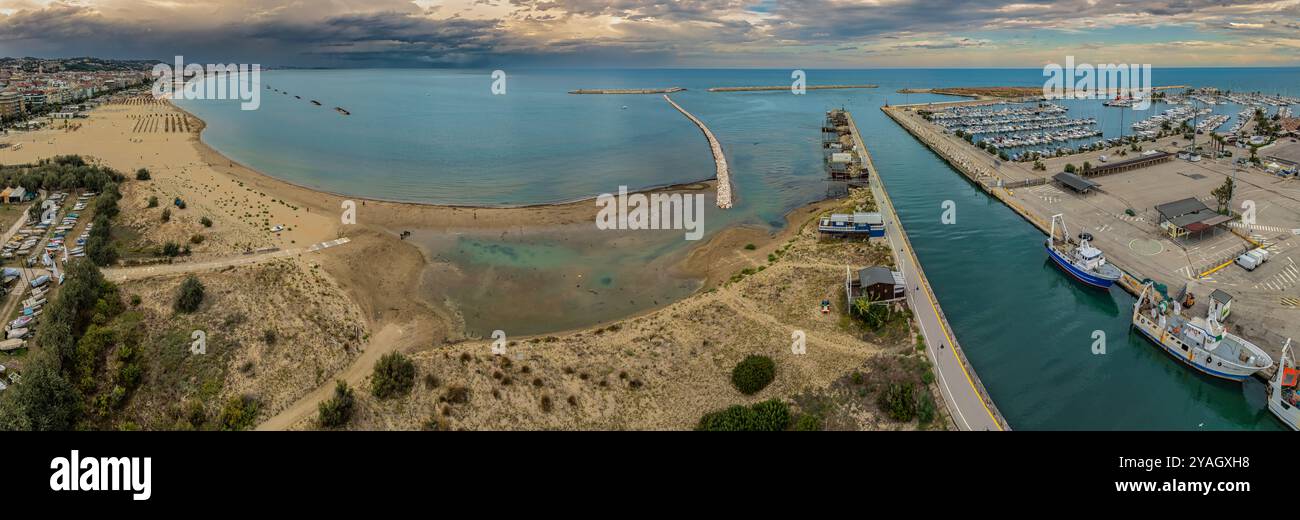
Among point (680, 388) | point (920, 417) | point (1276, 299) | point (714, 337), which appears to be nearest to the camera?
point (920, 417)

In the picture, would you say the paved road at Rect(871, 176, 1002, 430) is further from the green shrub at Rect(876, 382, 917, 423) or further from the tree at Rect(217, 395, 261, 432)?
the tree at Rect(217, 395, 261, 432)

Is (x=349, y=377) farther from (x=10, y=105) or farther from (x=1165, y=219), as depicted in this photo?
(x=10, y=105)

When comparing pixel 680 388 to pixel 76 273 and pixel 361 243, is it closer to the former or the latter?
pixel 361 243

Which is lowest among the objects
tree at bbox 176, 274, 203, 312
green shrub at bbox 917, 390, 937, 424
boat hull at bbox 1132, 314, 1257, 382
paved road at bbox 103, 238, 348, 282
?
green shrub at bbox 917, 390, 937, 424

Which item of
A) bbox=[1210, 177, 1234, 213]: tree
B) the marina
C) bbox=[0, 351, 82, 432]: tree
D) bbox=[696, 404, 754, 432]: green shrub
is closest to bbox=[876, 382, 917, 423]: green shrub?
bbox=[696, 404, 754, 432]: green shrub

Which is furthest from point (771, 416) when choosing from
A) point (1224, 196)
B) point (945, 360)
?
point (1224, 196)

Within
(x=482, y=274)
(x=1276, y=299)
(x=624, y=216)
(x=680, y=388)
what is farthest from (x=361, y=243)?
(x=1276, y=299)
